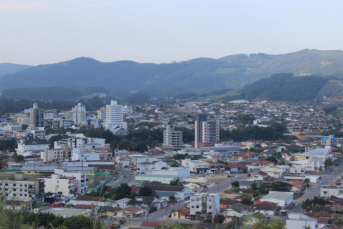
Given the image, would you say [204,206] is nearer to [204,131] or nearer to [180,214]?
[180,214]

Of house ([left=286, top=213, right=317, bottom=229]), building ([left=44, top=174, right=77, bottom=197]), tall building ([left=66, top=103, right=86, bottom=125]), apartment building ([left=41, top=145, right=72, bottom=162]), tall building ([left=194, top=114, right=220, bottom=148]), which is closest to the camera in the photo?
house ([left=286, top=213, right=317, bottom=229])

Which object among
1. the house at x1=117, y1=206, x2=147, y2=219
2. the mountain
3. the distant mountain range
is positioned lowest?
the house at x1=117, y1=206, x2=147, y2=219

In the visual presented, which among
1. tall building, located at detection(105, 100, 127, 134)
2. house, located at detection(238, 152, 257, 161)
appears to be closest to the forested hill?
tall building, located at detection(105, 100, 127, 134)

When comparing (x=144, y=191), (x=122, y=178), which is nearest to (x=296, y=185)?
(x=144, y=191)

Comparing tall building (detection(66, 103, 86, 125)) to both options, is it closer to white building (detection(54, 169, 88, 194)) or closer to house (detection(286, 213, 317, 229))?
white building (detection(54, 169, 88, 194))

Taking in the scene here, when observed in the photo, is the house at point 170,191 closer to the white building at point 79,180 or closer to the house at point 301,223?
the white building at point 79,180

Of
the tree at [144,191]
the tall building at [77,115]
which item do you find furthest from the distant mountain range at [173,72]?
the tree at [144,191]

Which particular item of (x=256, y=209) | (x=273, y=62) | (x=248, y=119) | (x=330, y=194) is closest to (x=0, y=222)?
(x=256, y=209)

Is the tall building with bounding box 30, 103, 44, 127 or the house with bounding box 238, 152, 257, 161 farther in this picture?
the tall building with bounding box 30, 103, 44, 127
